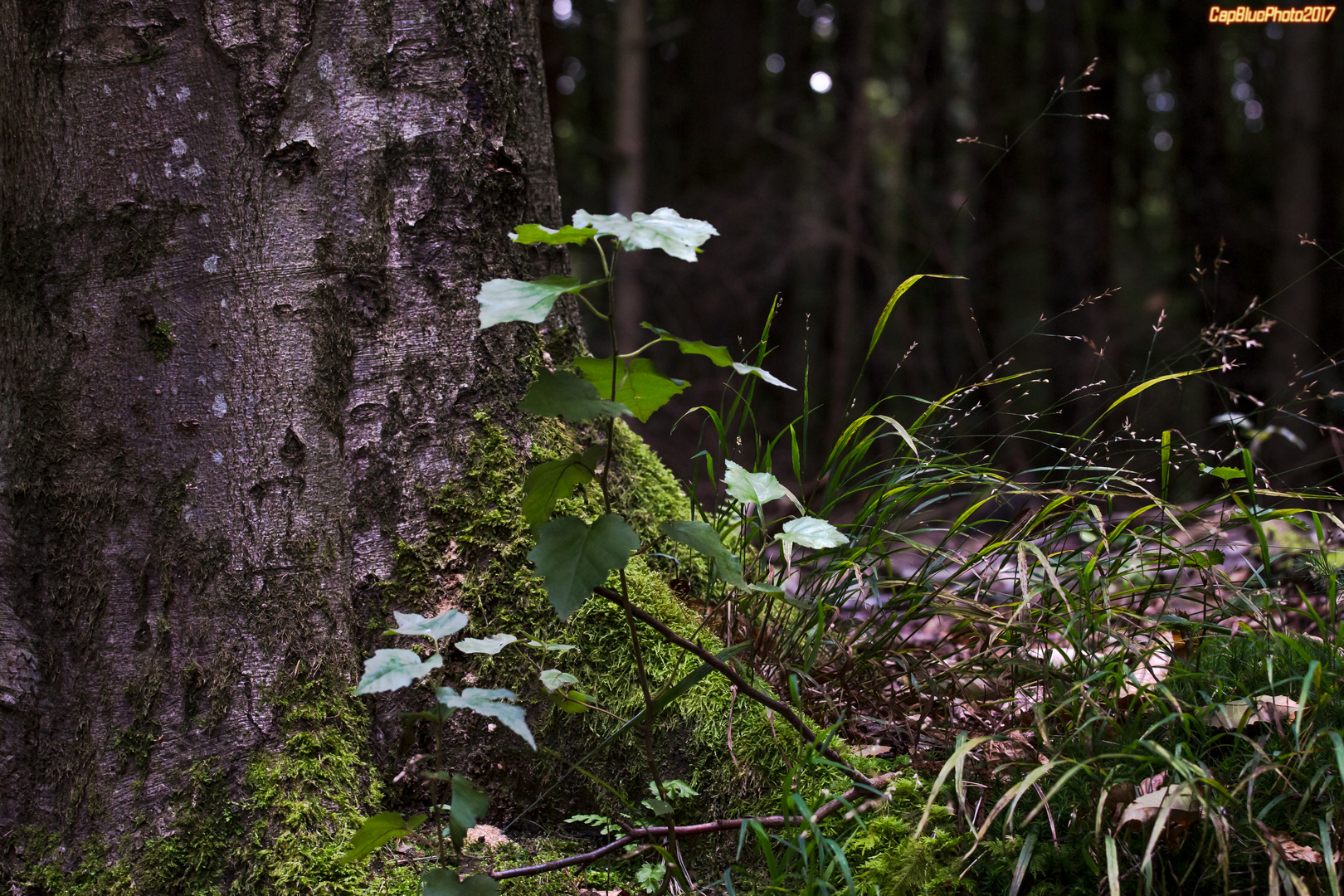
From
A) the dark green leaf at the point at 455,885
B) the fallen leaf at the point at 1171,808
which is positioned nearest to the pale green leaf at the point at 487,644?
the dark green leaf at the point at 455,885

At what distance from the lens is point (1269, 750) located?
1.26 metres

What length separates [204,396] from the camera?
1442 millimetres

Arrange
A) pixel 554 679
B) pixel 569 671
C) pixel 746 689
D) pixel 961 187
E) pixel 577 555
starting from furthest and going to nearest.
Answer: pixel 961 187 → pixel 569 671 → pixel 746 689 → pixel 554 679 → pixel 577 555

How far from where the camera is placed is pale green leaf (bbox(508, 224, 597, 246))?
1.01m

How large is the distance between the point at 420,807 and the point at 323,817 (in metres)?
0.17

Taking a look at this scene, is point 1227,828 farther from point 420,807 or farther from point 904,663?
point 420,807

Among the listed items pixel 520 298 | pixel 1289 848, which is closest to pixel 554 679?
pixel 520 298

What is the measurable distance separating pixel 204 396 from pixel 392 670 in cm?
75

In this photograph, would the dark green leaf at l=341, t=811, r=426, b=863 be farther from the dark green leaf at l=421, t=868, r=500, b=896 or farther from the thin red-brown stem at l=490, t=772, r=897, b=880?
the thin red-brown stem at l=490, t=772, r=897, b=880

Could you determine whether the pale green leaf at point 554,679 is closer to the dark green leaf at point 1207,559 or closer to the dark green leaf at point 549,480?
the dark green leaf at point 549,480

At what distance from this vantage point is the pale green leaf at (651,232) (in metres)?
0.99

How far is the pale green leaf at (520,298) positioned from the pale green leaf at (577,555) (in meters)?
0.29

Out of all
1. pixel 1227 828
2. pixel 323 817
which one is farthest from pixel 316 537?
Result: pixel 1227 828

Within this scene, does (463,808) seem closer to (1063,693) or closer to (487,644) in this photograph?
(487,644)
